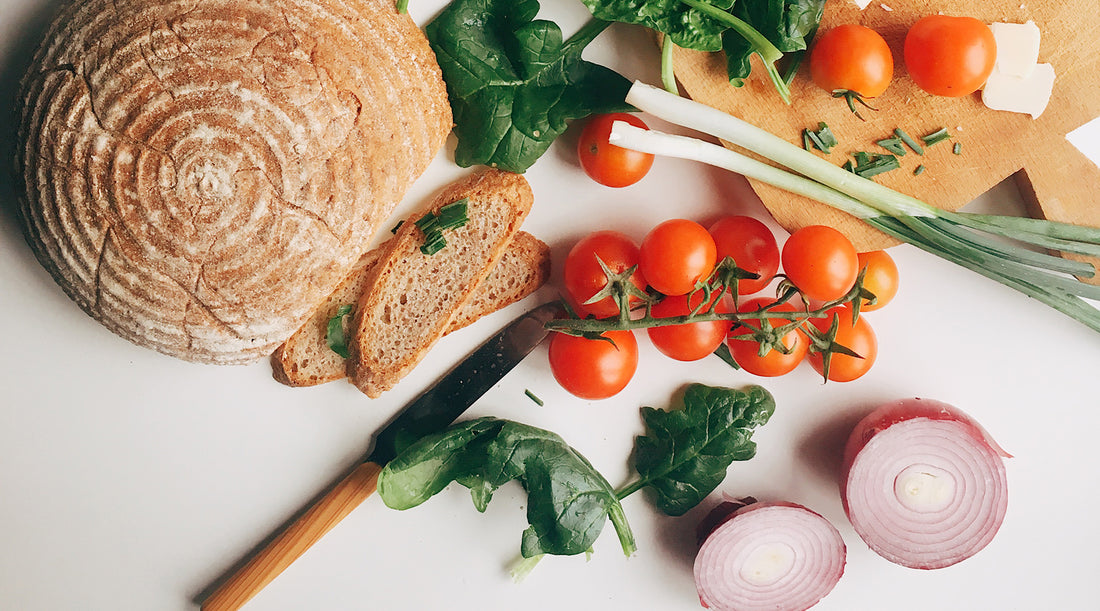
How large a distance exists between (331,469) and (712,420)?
94 cm

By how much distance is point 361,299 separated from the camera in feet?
5.18

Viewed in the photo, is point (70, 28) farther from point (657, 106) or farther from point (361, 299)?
point (657, 106)

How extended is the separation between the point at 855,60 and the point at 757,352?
67 cm

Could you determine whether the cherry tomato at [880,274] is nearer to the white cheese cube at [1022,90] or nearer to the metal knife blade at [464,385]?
the white cheese cube at [1022,90]

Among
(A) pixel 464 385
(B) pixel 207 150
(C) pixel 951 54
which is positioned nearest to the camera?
(B) pixel 207 150

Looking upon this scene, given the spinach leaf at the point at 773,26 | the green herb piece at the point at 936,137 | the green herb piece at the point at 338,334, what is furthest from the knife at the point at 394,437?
the green herb piece at the point at 936,137

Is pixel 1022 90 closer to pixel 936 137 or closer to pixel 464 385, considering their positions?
pixel 936 137

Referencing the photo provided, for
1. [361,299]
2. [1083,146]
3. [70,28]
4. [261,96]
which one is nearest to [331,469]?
[361,299]

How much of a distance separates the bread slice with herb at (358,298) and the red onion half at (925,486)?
3.01 feet

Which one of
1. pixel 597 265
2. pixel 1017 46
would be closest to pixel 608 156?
pixel 597 265

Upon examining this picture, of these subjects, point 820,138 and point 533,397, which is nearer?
point 820,138

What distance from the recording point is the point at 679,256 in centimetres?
149

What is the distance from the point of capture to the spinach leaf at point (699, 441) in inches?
66.5

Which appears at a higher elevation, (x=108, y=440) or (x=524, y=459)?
(x=108, y=440)
